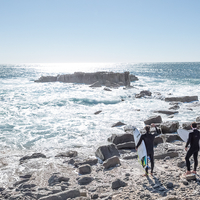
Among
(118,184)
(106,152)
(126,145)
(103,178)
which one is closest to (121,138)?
(126,145)

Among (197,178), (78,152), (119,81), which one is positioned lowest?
(78,152)

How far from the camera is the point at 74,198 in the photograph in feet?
18.2

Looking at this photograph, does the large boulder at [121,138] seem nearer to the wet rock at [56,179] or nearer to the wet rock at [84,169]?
the wet rock at [84,169]

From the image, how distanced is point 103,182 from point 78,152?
3.65m

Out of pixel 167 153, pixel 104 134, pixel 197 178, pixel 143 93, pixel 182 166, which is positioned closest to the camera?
pixel 197 178

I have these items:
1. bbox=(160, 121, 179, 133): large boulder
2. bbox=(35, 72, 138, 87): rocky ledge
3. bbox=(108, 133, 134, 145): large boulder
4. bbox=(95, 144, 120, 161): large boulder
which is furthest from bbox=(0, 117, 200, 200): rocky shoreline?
bbox=(35, 72, 138, 87): rocky ledge

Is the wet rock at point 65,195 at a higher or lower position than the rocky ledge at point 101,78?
lower

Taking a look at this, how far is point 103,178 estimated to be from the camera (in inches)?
280

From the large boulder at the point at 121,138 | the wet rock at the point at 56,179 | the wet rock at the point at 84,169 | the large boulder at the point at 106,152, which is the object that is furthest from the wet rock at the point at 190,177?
the large boulder at the point at 121,138

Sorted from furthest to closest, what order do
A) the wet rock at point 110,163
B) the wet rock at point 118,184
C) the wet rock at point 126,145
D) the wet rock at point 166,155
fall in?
1. the wet rock at point 126,145
2. the wet rock at point 166,155
3. the wet rock at point 110,163
4. the wet rock at point 118,184

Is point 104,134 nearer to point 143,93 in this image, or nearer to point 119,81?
point 143,93

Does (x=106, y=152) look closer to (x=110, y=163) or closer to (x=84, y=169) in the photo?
(x=110, y=163)

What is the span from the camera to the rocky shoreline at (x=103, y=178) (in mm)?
5605

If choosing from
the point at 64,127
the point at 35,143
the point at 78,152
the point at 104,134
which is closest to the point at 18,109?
the point at 64,127
